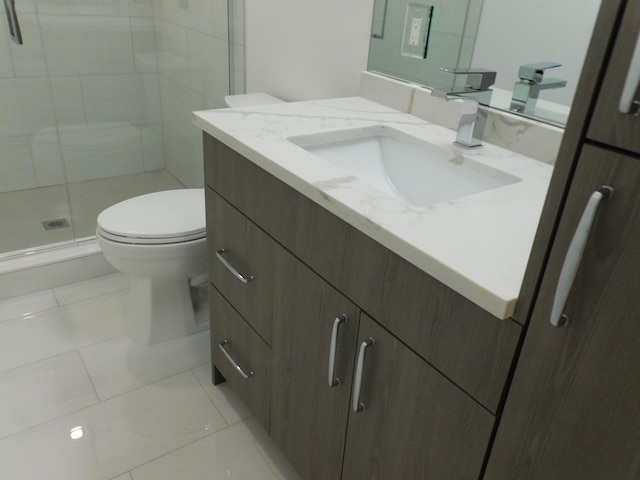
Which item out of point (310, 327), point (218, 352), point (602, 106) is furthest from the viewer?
point (218, 352)

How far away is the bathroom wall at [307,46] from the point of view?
1.53 metres

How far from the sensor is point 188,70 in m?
2.50

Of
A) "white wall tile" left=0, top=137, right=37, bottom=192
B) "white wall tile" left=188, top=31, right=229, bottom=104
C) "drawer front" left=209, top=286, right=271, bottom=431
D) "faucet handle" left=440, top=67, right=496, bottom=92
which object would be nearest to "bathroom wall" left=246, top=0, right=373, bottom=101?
"white wall tile" left=188, top=31, right=229, bottom=104

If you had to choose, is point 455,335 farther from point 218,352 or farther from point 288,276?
point 218,352

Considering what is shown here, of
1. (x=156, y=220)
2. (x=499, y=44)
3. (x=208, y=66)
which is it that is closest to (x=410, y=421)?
(x=499, y=44)

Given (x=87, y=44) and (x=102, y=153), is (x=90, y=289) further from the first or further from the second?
(x=87, y=44)

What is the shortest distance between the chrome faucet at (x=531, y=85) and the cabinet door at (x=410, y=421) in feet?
2.07

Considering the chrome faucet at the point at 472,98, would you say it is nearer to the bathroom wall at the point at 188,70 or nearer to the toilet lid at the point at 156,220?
the toilet lid at the point at 156,220

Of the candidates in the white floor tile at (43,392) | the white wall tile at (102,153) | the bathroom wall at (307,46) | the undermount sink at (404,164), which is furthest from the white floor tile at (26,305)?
the undermount sink at (404,164)

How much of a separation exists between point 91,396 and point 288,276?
92 centimetres

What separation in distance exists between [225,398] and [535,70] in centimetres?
126

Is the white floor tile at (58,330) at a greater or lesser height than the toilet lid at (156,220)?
lesser

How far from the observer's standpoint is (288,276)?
1.06 meters

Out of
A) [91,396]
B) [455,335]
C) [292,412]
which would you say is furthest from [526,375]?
[91,396]
